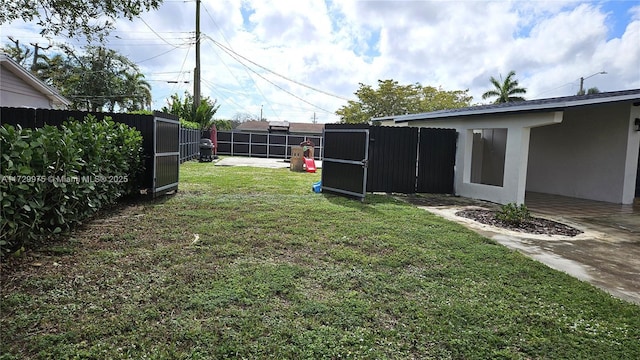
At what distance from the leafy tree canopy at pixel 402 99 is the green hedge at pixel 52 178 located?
90.9 ft

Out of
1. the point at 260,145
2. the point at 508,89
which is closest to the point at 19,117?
the point at 260,145

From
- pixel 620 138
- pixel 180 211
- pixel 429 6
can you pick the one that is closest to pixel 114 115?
pixel 180 211

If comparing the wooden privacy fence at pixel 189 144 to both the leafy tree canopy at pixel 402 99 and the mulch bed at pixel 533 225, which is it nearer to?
the mulch bed at pixel 533 225

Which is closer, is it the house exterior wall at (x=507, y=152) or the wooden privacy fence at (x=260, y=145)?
the house exterior wall at (x=507, y=152)

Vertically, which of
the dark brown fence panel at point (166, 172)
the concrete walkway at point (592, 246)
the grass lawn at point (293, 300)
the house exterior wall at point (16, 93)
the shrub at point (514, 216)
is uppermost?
the house exterior wall at point (16, 93)

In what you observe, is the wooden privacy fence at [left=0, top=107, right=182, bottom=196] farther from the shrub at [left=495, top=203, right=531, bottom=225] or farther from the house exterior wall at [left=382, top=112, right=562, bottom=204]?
the house exterior wall at [left=382, top=112, right=562, bottom=204]

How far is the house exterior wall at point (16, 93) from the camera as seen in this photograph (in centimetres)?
1034

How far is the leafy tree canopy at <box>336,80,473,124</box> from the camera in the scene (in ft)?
102

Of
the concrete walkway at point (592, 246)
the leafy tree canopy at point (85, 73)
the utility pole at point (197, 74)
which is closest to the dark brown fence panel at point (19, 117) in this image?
the concrete walkway at point (592, 246)

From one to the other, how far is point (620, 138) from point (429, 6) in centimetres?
563

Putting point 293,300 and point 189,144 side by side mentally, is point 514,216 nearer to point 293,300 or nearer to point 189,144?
point 293,300

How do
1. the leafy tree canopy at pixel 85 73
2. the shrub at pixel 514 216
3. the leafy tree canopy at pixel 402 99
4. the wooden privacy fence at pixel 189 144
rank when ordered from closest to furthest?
the shrub at pixel 514 216
the wooden privacy fence at pixel 189 144
the leafy tree canopy at pixel 85 73
the leafy tree canopy at pixel 402 99

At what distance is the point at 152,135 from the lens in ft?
23.0

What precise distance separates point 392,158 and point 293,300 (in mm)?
6593
